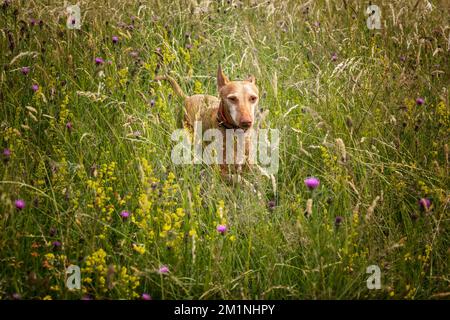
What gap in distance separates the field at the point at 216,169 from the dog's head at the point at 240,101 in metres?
0.21

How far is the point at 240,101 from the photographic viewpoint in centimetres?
384

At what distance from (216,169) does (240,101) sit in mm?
654

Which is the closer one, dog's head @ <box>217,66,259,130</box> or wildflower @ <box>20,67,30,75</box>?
dog's head @ <box>217,66,259,130</box>

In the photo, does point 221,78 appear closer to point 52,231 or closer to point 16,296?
point 52,231

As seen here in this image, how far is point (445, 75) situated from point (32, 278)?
3766 millimetres

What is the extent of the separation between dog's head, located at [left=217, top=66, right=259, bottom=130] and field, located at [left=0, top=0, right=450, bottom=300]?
0.21m

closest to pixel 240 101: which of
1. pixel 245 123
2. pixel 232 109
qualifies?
pixel 232 109

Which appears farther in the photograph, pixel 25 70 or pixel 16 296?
pixel 25 70

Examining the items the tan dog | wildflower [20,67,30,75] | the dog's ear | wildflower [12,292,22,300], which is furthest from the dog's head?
wildflower [12,292,22,300]

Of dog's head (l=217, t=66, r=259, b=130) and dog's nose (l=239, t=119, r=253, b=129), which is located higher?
dog's head (l=217, t=66, r=259, b=130)

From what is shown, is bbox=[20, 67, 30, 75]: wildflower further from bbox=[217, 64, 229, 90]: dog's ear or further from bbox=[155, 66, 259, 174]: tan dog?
bbox=[217, 64, 229, 90]: dog's ear

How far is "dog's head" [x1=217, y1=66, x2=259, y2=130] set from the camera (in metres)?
3.76

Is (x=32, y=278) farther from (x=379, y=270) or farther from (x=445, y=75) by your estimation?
(x=445, y=75)

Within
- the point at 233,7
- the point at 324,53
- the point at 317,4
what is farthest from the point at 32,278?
the point at 317,4
